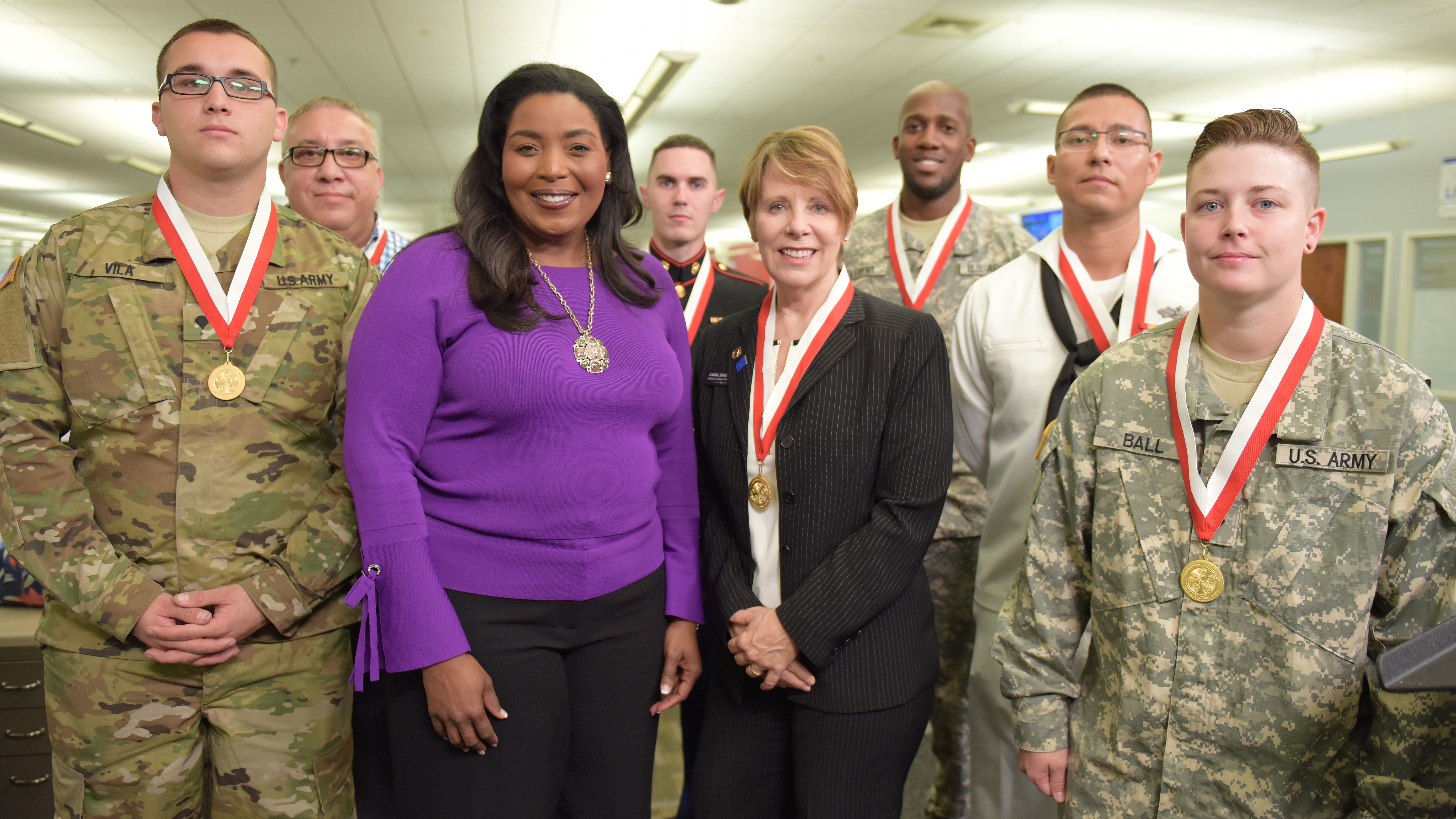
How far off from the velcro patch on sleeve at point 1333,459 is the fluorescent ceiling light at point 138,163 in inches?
550

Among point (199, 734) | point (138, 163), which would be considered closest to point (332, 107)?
point (199, 734)

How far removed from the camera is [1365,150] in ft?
29.8

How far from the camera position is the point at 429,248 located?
5.35 feet

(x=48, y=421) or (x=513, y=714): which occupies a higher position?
(x=48, y=421)

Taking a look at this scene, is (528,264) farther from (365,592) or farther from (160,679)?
(160,679)

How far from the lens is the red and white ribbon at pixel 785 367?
6.09ft

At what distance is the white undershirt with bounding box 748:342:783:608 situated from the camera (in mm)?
1843

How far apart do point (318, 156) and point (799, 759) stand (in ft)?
8.08

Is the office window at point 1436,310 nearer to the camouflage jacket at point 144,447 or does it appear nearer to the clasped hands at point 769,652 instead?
the clasped hands at point 769,652

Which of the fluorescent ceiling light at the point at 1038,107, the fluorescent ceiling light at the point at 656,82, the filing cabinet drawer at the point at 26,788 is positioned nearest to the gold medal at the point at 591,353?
the filing cabinet drawer at the point at 26,788

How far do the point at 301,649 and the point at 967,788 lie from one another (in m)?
2.20

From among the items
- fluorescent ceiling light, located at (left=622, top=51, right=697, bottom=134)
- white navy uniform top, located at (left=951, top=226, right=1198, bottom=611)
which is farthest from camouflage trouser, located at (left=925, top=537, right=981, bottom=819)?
fluorescent ceiling light, located at (left=622, top=51, right=697, bottom=134)

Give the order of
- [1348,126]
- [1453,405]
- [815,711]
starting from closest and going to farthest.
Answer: [815,711], [1453,405], [1348,126]

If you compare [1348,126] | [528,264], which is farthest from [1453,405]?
A: [528,264]
